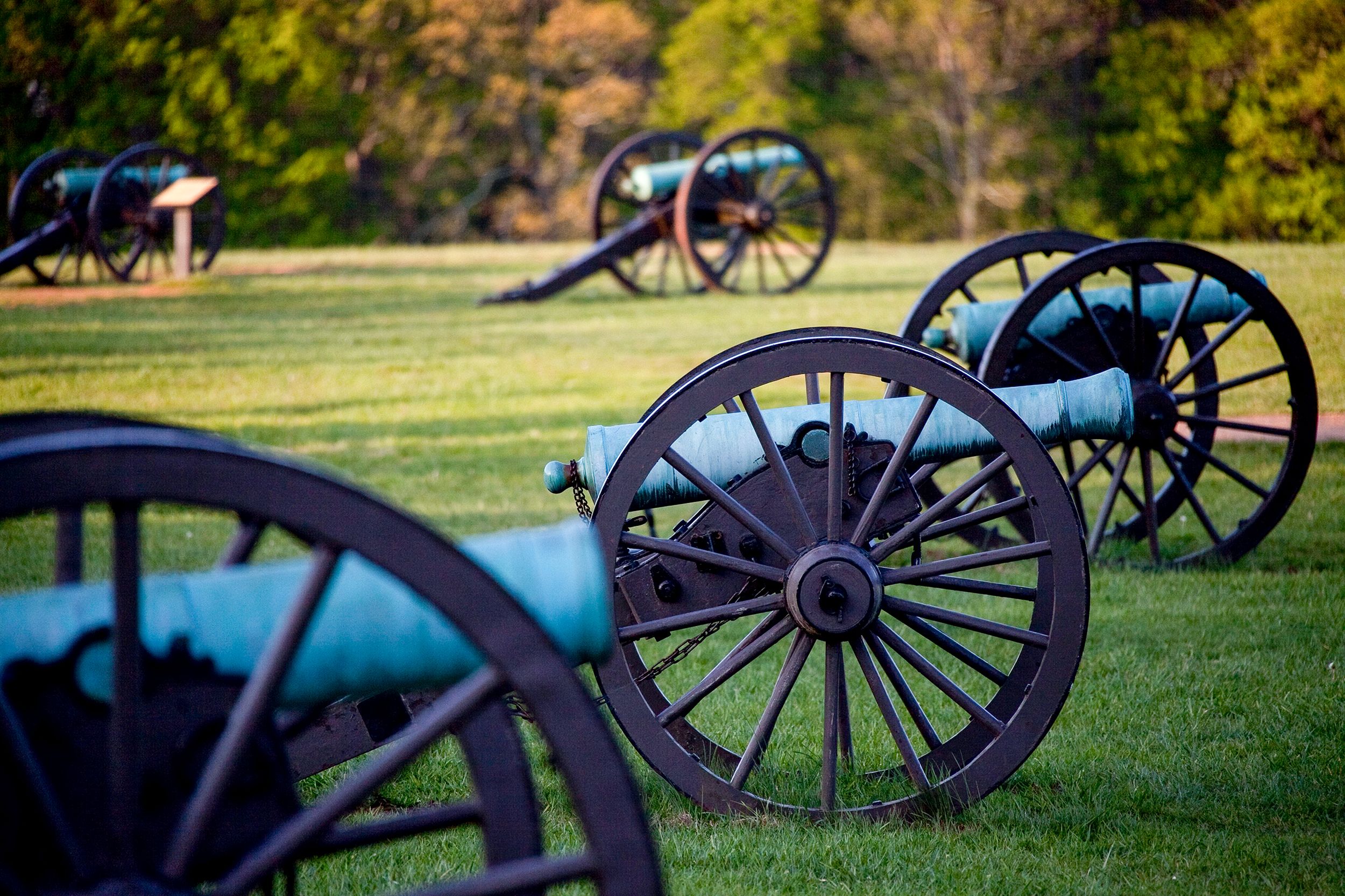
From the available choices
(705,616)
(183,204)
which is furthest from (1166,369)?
(183,204)

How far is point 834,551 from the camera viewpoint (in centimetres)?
301

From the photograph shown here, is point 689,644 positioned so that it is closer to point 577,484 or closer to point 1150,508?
point 577,484

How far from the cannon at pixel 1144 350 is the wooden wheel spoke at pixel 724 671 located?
191 cm

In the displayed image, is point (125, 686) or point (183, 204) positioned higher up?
point (183, 204)

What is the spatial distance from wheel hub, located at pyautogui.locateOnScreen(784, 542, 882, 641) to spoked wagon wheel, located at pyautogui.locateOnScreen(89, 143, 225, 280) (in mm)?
13879

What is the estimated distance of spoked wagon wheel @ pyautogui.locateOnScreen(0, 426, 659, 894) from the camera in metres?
1.61

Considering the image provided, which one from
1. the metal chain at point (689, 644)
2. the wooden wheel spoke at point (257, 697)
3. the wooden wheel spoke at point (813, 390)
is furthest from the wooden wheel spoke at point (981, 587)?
the wooden wheel spoke at point (257, 697)

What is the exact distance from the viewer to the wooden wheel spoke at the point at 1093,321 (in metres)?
4.81

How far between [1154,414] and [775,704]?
9.03 ft

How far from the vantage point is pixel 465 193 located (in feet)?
109

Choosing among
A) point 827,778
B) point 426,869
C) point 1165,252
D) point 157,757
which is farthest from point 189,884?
point 1165,252

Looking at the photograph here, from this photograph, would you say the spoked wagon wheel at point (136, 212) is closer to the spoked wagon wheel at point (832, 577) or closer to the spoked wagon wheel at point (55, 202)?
the spoked wagon wheel at point (55, 202)

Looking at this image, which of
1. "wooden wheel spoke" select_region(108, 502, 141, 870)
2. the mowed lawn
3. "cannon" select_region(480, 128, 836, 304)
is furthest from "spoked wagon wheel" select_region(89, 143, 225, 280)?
"wooden wheel spoke" select_region(108, 502, 141, 870)

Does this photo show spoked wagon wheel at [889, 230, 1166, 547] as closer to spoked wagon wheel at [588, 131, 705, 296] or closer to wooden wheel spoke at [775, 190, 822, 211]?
spoked wagon wheel at [588, 131, 705, 296]
